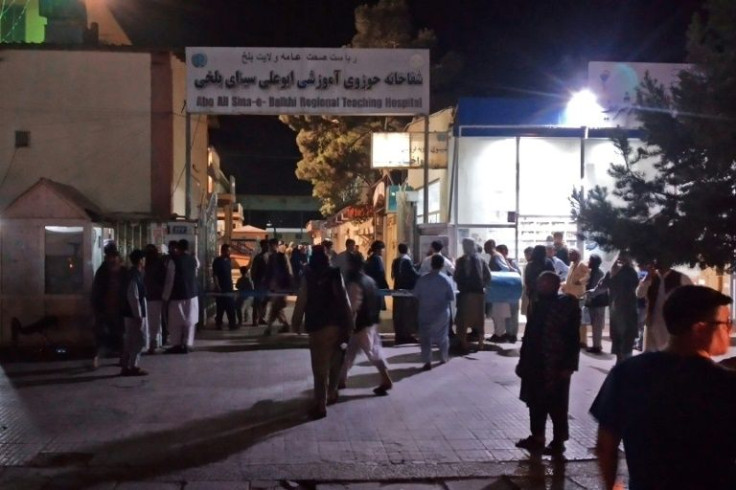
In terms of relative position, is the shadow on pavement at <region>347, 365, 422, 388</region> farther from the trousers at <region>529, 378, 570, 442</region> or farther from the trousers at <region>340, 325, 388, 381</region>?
the trousers at <region>529, 378, 570, 442</region>

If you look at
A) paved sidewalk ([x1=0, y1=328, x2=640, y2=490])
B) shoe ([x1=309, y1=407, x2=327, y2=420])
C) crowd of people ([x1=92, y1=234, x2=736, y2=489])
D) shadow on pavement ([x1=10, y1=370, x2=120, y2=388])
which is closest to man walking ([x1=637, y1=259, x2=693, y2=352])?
crowd of people ([x1=92, y1=234, x2=736, y2=489])

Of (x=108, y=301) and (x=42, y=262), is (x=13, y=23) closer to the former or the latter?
(x=42, y=262)

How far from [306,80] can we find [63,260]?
575 cm

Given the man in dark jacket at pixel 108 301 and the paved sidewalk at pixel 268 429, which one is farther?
the man in dark jacket at pixel 108 301

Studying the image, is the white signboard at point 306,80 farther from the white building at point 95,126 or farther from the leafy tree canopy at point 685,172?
the leafy tree canopy at point 685,172

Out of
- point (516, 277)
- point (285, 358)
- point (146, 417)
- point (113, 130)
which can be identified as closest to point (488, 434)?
point (146, 417)

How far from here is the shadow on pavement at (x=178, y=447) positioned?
744 centimetres

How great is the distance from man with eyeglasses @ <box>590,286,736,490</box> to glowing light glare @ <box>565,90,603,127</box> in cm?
1470

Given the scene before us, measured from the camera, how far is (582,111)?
18.0m

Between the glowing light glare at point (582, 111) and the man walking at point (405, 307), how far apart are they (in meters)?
5.08

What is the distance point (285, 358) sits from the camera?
44.4 feet

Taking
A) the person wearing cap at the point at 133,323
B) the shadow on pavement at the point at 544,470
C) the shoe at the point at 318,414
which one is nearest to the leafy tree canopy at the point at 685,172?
the shadow on pavement at the point at 544,470

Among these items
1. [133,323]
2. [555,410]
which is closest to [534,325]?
[555,410]

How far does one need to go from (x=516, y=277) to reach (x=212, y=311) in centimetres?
789
